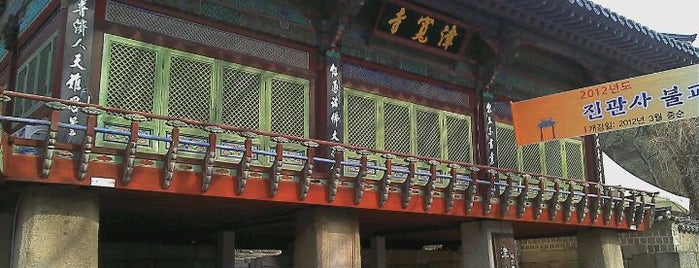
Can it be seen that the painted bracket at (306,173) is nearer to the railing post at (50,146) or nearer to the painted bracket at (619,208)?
the railing post at (50,146)

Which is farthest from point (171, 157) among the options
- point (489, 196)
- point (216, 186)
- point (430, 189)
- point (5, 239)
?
point (489, 196)

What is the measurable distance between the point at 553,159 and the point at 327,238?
7.54m

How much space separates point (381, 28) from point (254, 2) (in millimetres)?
2411

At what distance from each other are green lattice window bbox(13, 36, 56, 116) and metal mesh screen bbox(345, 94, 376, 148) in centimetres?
464

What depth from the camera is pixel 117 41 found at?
28.8ft

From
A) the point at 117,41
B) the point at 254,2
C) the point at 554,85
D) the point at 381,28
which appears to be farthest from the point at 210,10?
the point at 554,85

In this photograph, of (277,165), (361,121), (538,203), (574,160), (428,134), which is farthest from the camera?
(574,160)

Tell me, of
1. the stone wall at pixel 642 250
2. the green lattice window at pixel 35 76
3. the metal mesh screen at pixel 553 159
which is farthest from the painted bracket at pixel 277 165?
the stone wall at pixel 642 250

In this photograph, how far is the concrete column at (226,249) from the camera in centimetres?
1203

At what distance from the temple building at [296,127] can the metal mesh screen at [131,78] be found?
0.03 meters

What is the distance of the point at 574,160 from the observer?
616 inches

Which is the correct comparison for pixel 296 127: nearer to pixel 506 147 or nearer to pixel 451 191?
pixel 451 191

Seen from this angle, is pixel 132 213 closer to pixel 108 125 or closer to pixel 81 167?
pixel 108 125

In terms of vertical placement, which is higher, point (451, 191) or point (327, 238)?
point (451, 191)
